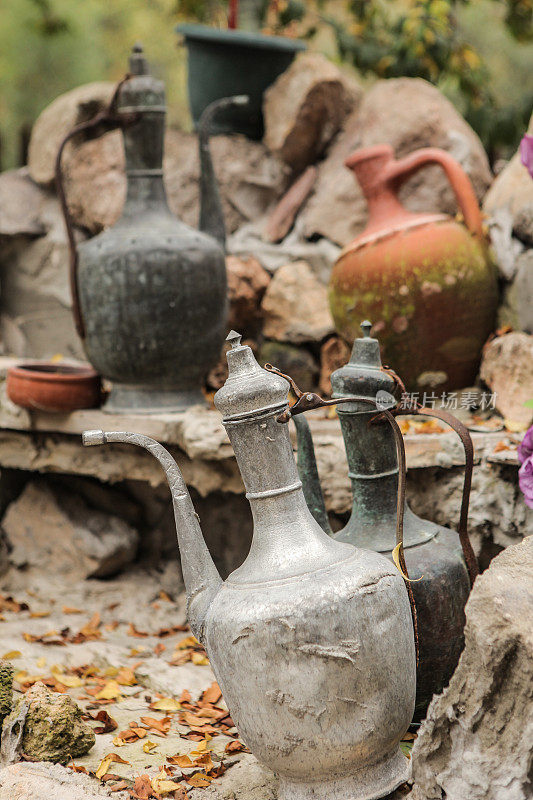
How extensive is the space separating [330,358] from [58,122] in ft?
6.24

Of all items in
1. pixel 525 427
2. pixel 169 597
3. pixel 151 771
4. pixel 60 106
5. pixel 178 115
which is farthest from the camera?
pixel 178 115

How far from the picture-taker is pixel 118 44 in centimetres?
779

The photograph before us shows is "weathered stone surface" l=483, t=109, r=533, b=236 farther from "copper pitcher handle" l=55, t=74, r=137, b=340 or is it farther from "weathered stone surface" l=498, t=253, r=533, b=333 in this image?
"copper pitcher handle" l=55, t=74, r=137, b=340

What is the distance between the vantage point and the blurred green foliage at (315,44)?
14.2 ft

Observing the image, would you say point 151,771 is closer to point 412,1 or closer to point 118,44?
point 412,1

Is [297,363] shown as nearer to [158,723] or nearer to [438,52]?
[158,723]

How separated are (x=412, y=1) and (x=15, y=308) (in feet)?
8.25

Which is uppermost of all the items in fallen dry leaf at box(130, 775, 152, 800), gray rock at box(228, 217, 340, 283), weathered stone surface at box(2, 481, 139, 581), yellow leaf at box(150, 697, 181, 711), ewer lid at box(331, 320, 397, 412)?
ewer lid at box(331, 320, 397, 412)

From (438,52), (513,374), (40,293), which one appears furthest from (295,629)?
(438,52)

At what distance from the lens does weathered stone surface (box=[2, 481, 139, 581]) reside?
3326 millimetres

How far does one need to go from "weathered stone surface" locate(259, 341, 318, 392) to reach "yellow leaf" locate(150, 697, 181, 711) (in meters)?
1.54

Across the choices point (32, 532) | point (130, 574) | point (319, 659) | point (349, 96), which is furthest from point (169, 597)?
point (349, 96)

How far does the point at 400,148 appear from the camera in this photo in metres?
3.67

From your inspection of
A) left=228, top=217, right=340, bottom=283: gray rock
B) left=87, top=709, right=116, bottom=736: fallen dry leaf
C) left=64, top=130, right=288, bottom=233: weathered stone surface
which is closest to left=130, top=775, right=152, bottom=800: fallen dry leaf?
left=87, top=709, right=116, bottom=736: fallen dry leaf
